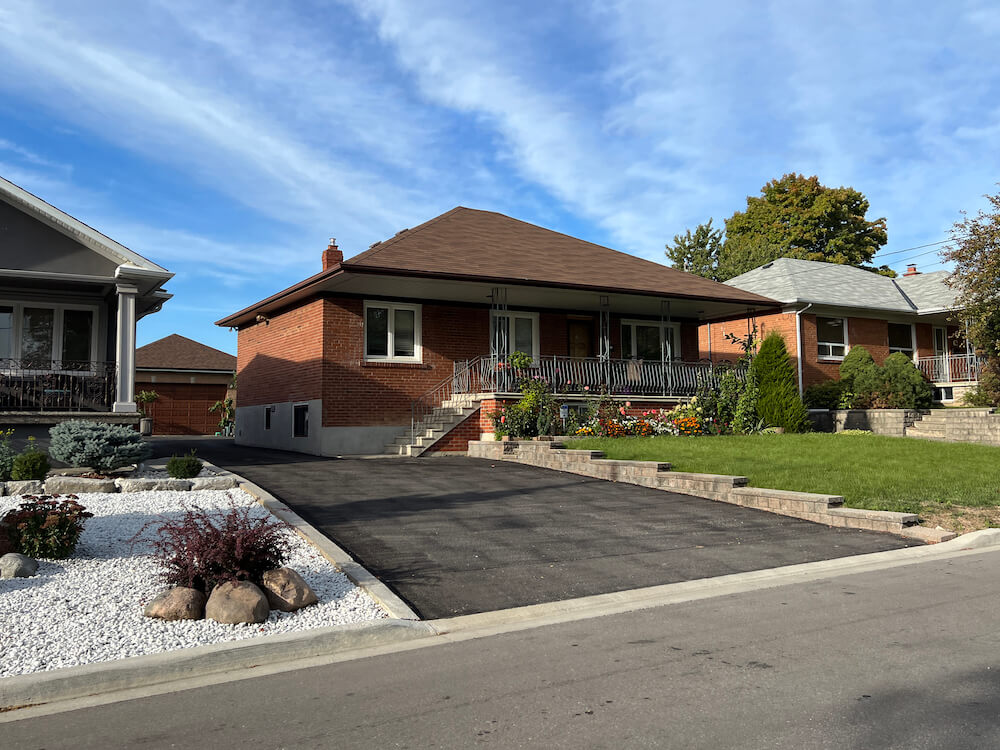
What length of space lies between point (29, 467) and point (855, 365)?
24.0 meters

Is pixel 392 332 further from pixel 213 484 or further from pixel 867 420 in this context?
pixel 867 420

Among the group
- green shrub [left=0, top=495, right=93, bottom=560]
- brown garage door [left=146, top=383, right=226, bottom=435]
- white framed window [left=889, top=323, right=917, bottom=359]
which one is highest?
white framed window [left=889, top=323, right=917, bottom=359]

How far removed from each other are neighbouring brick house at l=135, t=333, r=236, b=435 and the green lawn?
25.2 meters

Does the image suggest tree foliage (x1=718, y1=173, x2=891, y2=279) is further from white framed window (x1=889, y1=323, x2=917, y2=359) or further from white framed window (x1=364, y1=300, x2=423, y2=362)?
white framed window (x1=364, y1=300, x2=423, y2=362)

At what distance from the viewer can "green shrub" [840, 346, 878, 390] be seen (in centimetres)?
2633

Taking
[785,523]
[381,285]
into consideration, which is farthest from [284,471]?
[785,523]

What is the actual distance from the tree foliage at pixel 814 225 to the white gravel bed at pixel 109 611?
44044mm

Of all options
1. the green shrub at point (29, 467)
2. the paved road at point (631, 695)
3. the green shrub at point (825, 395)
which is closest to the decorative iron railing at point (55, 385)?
the green shrub at point (29, 467)

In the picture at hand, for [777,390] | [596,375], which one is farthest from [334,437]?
[777,390]

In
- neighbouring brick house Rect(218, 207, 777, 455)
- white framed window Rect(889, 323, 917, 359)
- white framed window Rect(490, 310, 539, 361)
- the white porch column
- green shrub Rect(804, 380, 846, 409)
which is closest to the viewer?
the white porch column

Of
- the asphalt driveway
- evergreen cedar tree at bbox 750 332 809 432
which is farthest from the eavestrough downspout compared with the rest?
the asphalt driveway

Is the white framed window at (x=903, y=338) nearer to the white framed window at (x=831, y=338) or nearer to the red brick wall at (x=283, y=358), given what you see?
the white framed window at (x=831, y=338)

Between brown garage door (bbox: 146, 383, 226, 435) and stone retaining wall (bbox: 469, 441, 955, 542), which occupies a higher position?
brown garage door (bbox: 146, 383, 226, 435)

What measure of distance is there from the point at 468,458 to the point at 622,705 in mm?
13286
